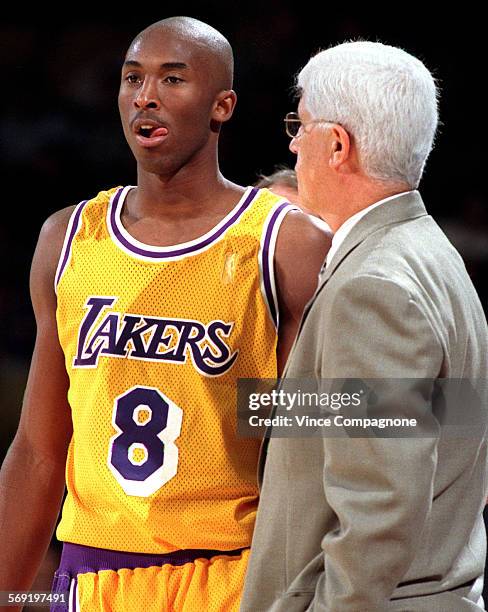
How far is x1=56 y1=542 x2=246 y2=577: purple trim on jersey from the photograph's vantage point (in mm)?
2191

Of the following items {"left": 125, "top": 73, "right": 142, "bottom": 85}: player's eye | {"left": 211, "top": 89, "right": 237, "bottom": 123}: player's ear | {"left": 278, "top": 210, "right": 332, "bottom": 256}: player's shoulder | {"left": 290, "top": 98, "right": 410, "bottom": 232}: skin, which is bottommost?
{"left": 278, "top": 210, "right": 332, "bottom": 256}: player's shoulder

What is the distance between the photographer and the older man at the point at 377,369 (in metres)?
1.63

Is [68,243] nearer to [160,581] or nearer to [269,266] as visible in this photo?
[269,266]

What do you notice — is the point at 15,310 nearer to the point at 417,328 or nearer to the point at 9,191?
the point at 9,191

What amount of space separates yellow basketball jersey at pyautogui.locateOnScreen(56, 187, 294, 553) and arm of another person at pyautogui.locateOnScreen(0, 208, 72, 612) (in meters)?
0.13

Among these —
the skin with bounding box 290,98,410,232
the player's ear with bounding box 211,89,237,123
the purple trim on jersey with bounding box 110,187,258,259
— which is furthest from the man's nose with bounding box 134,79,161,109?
the skin with bounding box 290,98,410,232

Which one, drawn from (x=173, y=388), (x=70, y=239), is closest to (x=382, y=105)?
(x=173, y=388)

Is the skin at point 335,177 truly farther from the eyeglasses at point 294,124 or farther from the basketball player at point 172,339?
the basketball player at point 172,339

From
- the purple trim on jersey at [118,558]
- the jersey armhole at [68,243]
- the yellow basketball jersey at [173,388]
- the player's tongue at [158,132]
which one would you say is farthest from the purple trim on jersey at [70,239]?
the purple trim on jersey at [118,558]

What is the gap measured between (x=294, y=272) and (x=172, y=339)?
28 centimetres

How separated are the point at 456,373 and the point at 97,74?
13.1ft

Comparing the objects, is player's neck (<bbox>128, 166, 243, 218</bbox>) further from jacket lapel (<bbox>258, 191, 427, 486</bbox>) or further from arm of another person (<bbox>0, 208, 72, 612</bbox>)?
jacket lapel (<bbox>258, 191, 427, 486</bbox>)

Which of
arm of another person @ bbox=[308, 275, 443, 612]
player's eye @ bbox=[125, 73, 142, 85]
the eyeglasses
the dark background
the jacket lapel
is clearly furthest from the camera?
the dark background

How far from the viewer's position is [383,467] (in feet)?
5.29
